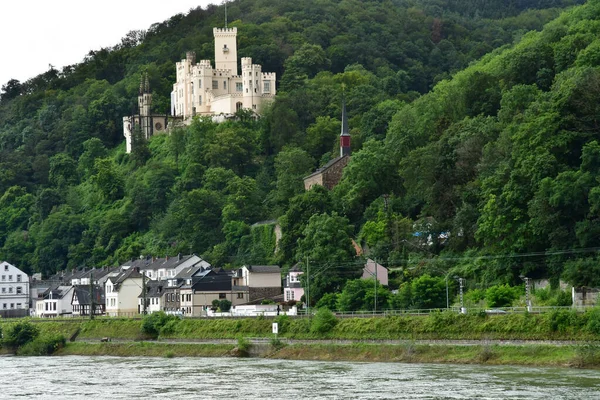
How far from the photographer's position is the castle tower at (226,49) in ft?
571

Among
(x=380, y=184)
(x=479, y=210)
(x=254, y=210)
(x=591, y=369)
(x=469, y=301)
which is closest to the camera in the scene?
(x=591, y=369)

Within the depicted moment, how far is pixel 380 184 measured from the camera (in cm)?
11138

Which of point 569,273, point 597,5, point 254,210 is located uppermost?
point 597,5

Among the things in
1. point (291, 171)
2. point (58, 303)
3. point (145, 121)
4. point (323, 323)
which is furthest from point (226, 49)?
point (323, 323)

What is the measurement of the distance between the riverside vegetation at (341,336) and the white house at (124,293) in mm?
11893

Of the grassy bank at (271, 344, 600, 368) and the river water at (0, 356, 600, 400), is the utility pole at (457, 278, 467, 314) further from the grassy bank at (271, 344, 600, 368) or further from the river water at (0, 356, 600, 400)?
the river water at (0, 356, 600, 400)

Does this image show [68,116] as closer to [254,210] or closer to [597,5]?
[254,210]

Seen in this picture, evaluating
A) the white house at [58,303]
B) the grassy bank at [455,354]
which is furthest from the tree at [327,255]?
the white house at [58,303]

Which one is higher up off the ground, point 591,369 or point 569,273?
point 569,273

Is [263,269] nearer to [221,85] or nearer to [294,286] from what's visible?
[294,286]

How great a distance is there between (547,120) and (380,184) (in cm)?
3271

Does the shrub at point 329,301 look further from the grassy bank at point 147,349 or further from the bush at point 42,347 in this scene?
the bush at point 42,347

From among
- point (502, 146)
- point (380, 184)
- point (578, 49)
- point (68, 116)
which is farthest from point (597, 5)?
point (68, 116)

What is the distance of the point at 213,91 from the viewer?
166375mm
